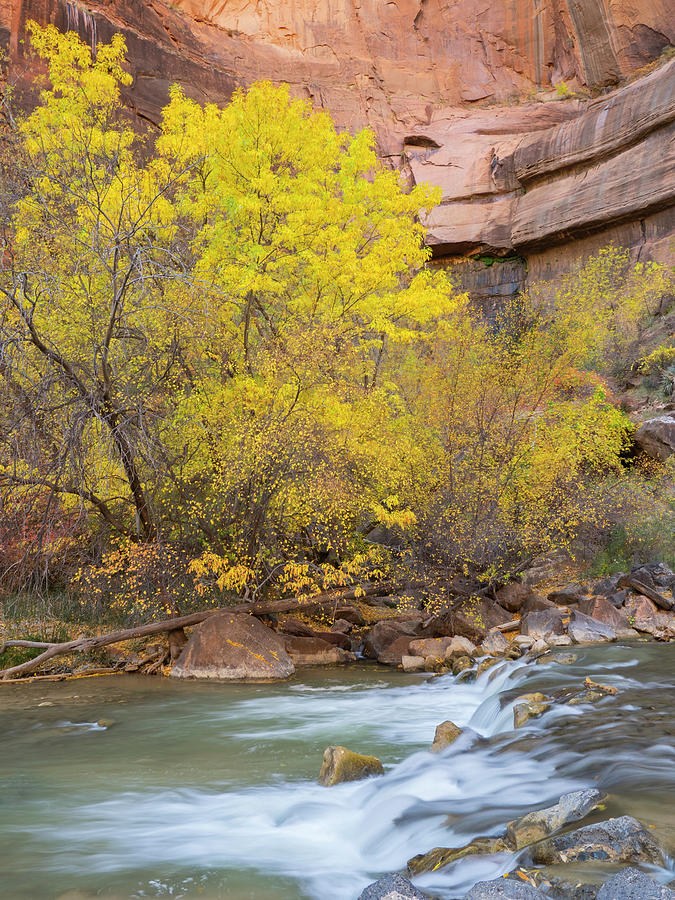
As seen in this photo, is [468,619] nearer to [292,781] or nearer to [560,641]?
[560,641]

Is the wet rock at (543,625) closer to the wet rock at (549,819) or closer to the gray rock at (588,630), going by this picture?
the gray rock at (588,630)

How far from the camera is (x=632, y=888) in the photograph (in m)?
3.03

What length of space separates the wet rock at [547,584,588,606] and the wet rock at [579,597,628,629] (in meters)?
1.69

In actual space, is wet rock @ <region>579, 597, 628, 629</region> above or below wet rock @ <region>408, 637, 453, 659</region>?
above

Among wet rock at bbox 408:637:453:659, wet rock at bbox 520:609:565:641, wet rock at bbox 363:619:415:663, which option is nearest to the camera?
wet rock at bbox 520:609:565:641

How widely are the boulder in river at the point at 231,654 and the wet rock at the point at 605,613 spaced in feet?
17.8

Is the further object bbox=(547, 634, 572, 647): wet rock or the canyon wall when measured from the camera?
the canyon wall

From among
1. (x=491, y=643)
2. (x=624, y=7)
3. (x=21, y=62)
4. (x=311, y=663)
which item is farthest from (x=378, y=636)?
(x=624, y=7)

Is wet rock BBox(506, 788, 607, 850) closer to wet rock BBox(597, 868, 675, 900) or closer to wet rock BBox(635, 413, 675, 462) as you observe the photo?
wet rock BBox(597, 868, 675, 900)

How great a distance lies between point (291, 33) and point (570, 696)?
48.9 meters

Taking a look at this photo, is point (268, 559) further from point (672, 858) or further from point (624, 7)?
point (624, 7)

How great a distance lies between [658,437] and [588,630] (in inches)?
424

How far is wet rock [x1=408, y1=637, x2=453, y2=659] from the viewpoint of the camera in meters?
11.4

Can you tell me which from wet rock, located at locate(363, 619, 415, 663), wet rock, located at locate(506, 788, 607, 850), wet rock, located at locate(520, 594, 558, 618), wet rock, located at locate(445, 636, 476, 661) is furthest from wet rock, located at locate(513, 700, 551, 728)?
wet rock, located at locate(520, 594, 558, 618)
